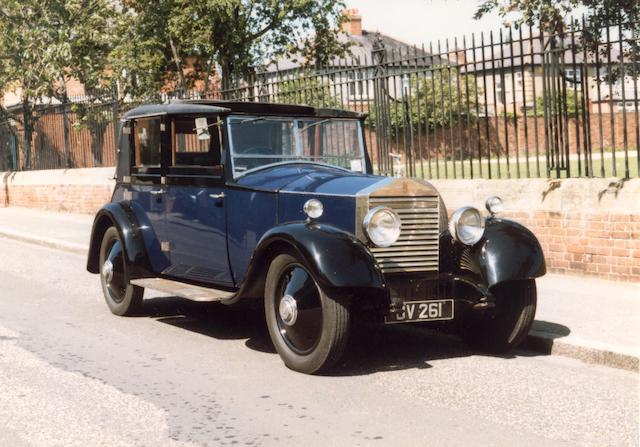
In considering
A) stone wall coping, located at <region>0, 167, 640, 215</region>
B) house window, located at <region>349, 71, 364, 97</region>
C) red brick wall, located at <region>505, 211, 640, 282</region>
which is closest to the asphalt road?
red brick wall, located at <region>505, 211, 640, 282</region>

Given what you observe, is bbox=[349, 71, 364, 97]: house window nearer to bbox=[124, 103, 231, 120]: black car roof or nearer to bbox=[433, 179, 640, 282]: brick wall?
bbox=[433, 179, 640, 282]: brick wall

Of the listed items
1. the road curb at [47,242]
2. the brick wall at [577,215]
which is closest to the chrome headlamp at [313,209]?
the brick wall at [577,215]

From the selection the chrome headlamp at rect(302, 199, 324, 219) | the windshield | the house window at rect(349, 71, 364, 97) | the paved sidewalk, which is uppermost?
the house window at rect(349, 71, 364, 97)

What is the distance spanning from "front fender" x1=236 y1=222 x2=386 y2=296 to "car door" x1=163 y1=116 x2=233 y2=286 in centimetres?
112

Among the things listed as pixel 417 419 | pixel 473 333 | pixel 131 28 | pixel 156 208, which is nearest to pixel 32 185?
→ pixel 131 28

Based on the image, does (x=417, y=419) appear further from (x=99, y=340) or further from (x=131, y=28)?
(x=131, y=28)

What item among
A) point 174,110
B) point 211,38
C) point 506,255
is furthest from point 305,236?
point 211,38

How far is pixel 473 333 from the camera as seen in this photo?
7.30 m

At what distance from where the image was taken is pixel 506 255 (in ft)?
22.5

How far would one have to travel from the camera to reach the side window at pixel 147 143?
8.51 meters

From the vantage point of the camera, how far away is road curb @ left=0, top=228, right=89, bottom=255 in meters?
15.0

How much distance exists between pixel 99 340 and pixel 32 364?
934mm

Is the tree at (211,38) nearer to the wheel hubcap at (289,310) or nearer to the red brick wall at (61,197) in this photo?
the red brick wall at (61,197)

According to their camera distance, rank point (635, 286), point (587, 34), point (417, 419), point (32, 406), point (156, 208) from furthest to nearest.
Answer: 1. point (587, 34)
2. point (635, 286)
3. point (156, 208)
4. point (32, 406)
5. point (417, 419)
